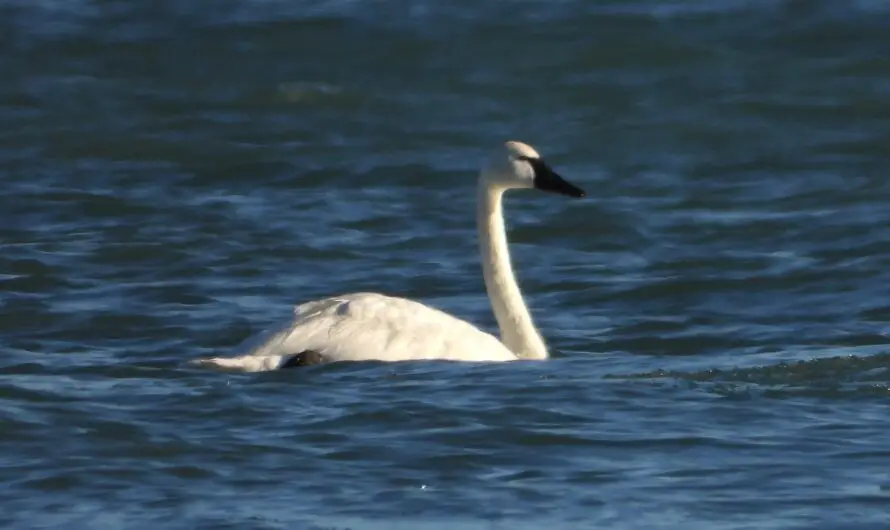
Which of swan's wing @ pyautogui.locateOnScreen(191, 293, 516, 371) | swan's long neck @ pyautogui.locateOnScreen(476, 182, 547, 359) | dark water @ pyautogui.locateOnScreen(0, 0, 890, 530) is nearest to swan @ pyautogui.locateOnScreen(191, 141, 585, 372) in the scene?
swan's wing @ pyautogui.locateOnScreen(191, 293, 516, 371)

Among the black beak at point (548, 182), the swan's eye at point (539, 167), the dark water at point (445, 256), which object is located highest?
the swan's eye at point (539, 167)

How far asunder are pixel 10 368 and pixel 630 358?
9.43 ft

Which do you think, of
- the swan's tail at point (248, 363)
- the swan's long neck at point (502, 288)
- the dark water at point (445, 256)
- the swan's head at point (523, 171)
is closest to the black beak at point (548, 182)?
the swan's head at point (523, 171)

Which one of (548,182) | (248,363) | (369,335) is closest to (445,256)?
(548,182)

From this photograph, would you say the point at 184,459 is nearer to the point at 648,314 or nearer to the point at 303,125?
the point at 648,314

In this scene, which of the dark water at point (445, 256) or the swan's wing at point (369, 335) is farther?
the swan's wing at point (369, 335)

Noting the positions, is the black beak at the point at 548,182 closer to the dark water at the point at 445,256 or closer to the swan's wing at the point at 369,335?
the dark water at the point at 445,256

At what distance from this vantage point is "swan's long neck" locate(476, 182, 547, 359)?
10.4 meters

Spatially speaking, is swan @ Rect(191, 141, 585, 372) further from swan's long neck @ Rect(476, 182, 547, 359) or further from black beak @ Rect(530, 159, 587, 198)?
black beak @ Rect(530, 159, 587, 198)

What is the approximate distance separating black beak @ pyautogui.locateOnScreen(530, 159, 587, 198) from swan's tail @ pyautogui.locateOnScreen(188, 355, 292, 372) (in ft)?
5.90

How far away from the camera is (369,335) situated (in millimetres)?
9656

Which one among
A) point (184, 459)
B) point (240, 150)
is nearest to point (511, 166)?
point (184, 459)

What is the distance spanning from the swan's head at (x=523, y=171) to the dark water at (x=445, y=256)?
0.83 meters

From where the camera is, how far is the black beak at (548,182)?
1059 cm
